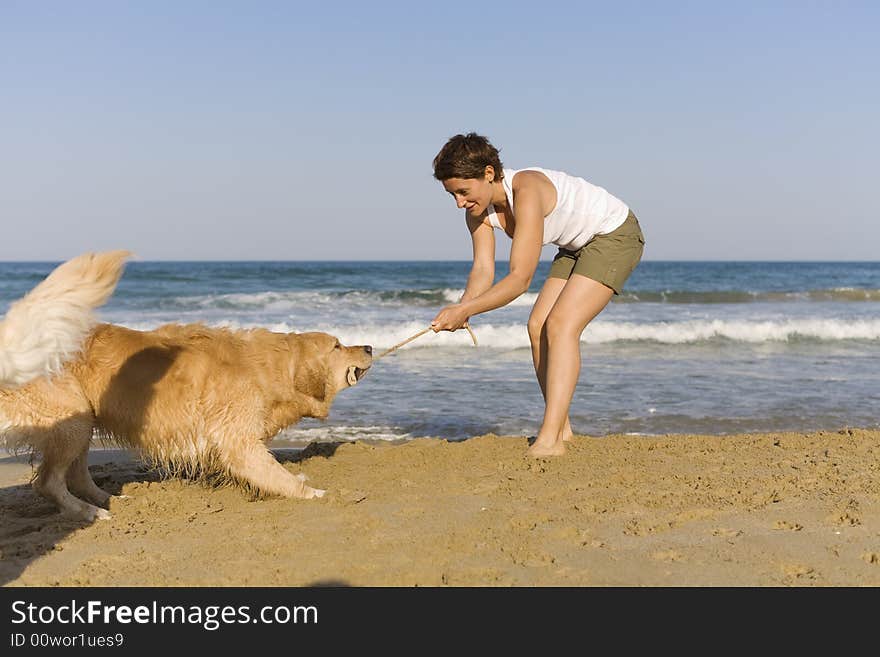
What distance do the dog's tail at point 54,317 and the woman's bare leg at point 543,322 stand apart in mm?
2709

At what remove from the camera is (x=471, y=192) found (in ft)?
15.8

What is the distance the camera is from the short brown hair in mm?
4688

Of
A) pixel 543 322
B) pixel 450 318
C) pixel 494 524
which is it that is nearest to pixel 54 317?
pixel 450 318

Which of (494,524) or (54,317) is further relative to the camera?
(494,524)

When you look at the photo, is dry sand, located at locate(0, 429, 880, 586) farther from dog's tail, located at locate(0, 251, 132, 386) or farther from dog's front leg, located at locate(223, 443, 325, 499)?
dog's tail, located at locate(0, 251, 132, 386)

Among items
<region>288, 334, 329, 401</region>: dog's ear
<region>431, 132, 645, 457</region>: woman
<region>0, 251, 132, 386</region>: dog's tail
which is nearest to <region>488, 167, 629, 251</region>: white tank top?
<region>431, 132, 645, 457</region>: woman

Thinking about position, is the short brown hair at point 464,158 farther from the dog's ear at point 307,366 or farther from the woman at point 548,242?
the dog's ear at point 307,366

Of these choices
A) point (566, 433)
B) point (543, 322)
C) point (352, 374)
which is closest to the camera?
point (352, 374)


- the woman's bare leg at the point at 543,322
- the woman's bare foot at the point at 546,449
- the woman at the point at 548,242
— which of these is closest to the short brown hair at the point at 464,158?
the woman at the point at 548,242

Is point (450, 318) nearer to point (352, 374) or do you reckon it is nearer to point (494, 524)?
point (352, 374)

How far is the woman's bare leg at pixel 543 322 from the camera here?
Result: 547 centimetres

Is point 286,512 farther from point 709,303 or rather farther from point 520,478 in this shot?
point 709,303

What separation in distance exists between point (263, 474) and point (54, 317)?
1460mm

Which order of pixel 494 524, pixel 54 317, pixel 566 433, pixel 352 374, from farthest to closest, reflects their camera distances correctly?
pixel 566 433, pixel 352 374, pixel 494 524, pixel 54 317
